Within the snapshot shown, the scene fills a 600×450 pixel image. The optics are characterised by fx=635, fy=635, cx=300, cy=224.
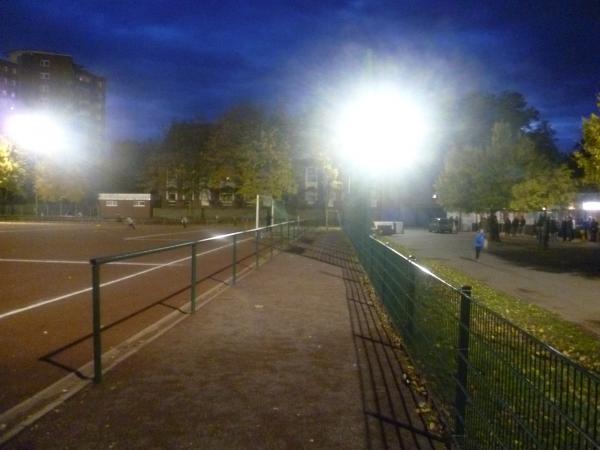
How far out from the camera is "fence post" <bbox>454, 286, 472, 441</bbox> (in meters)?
4.20

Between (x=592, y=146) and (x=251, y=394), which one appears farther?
(x=592, y=146)

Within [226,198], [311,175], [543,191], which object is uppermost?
[311,175]

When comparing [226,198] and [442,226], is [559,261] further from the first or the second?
[226,198]

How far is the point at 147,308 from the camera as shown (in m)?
10.0

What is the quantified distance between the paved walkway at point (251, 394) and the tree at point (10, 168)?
53042mm

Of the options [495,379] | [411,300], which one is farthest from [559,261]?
[495,379]

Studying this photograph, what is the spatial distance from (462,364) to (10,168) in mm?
59243

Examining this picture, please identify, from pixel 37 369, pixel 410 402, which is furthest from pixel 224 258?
pixel 410 402

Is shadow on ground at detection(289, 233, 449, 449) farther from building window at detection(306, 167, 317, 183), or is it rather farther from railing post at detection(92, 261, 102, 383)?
building window at detection(306, 167, 317, 183)

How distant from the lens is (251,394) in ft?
17.6

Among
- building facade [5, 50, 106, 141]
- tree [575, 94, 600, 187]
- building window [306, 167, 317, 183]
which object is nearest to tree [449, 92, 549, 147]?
building window [306, 167, 317, 183]

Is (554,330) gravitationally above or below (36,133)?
below

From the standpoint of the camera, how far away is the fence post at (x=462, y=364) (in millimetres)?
4199

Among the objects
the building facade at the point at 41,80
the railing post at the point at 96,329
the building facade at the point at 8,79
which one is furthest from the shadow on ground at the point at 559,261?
the building facade at the point at 8,79
